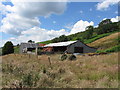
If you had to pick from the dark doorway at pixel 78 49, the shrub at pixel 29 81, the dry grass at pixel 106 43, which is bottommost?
the shrub at pixel 29 81

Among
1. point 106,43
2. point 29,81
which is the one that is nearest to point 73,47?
point 106,43

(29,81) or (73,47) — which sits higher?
(73,47)

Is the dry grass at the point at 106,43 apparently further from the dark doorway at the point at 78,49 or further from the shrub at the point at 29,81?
the shrub at the point at 29,81

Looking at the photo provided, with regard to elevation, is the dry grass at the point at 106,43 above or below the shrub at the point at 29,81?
above

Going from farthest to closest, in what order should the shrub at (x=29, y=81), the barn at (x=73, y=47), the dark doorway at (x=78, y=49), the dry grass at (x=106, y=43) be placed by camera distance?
the dry grass at (x=106, y=43)
the dark doorway at (x=78, y=49)
the barn at (x=73, y=47)
the shrub at (x=29, y=81)

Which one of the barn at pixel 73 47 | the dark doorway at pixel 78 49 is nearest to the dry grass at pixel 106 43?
the barn at pixel 73 47

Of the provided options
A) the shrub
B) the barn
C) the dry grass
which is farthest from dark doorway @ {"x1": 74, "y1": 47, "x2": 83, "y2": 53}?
the shrub

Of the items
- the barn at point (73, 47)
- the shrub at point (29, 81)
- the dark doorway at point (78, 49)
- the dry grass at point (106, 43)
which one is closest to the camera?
the shrub at point (29, 81)

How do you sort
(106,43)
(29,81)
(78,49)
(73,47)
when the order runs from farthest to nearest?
(106,43)
(78,49)
(73,47)
(29,81)

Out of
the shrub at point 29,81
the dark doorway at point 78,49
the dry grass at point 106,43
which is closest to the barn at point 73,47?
the dark doorway at point 78,49

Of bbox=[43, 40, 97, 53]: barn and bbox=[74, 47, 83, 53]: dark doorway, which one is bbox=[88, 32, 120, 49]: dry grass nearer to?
bbox=[43, 40, 97, 53]: barn

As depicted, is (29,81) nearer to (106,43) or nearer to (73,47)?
(73,47)

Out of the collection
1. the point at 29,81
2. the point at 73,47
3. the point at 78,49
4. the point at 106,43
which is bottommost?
the point at 29,81

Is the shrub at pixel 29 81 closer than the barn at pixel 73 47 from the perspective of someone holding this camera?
Yes
